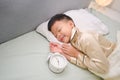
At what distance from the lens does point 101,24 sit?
64.5 inches

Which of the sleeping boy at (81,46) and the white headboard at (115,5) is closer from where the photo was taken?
the sleeping boy at (81,46)

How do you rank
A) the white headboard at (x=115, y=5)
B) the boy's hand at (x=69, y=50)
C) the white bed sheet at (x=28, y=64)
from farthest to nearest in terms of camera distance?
the white headboard at (x=115, y=5), the boy's hand at (x=69, y=50), the white bed sheet at (x=28, y=64)

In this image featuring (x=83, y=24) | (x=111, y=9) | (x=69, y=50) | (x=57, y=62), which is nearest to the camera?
(x=57, y=62)

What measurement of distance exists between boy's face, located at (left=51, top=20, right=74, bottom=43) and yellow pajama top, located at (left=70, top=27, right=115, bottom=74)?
4cm

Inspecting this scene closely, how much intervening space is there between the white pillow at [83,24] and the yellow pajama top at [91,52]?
0.72 feet

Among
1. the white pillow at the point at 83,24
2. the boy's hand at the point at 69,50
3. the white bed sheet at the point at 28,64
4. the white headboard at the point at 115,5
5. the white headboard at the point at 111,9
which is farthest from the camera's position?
the white headboard at the point at 115,5

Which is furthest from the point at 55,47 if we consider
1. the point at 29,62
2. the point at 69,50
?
the point at 29,62

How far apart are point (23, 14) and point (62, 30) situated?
295 millimetres

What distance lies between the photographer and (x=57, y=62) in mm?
1153

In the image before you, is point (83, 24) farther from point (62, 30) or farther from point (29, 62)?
point (29, 62)

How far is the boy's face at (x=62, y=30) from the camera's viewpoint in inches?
51.4

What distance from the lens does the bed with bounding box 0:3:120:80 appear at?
1.11m

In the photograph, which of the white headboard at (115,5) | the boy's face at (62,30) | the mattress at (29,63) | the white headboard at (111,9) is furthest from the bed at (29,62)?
the white headboard at (115,5)

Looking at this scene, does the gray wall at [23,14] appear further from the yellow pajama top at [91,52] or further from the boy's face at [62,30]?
the yellow pajama top at [91,52]
